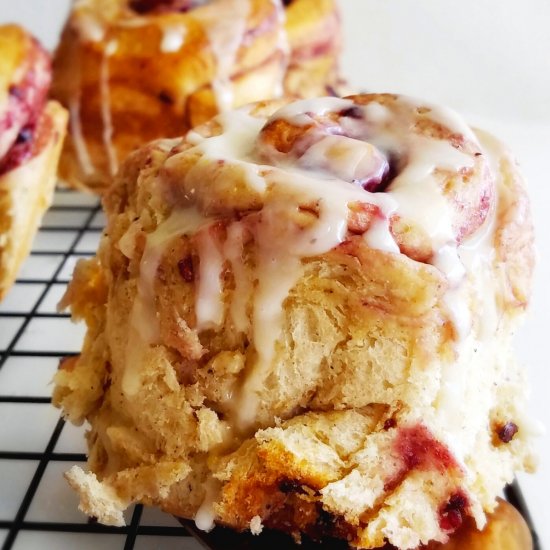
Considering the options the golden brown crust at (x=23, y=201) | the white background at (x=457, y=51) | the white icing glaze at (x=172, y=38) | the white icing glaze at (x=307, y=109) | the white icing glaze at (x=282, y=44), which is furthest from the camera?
the white background at (x=457, y=51)

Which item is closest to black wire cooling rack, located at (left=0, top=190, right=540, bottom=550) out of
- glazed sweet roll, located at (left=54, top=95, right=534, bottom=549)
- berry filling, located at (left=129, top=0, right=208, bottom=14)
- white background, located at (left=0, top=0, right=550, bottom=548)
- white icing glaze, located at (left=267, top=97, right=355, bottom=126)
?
glazed sweet roll, located at (left=54, top=95, right=534, bottom=549)

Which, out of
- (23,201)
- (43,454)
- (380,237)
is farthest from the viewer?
(23,201)

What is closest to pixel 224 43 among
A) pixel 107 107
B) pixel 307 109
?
pixel 107 107

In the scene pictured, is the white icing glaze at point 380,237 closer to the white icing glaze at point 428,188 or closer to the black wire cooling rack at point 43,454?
the white icing glaze at point 428,188

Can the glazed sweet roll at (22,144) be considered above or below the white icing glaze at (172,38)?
below

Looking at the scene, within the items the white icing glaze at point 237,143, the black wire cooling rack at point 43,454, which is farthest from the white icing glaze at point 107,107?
the white icing glaze at point 237,143

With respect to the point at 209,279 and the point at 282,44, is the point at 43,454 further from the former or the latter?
the point at 282,44
